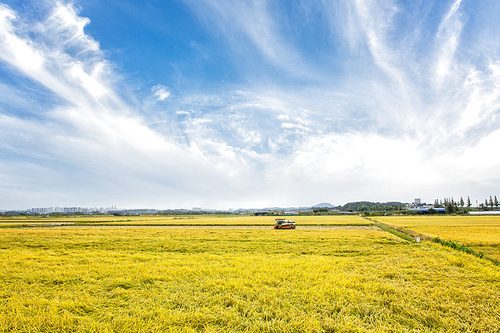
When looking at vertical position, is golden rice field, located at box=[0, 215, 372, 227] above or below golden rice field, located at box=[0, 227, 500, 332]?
below

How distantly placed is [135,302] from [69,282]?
339cm

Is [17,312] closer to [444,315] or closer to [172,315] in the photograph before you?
[172,315]

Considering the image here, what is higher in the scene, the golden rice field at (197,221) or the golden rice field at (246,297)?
the golden rice field at (246,297)

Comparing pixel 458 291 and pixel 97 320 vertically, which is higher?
pixel 97 320

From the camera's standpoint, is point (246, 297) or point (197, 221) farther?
point (197, 221)

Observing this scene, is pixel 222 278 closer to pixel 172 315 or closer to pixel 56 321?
pixel 172 315

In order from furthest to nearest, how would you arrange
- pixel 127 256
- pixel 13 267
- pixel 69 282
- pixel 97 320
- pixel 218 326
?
pixel 127 256 < pixel 13 267 < pixel 69 282 < pixel 97 320 < pixel 218 326

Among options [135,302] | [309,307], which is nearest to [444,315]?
[309,307]

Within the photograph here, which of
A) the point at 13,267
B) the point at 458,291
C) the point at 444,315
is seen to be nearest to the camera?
the point at 444,315

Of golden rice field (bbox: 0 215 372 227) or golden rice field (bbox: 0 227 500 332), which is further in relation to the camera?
golden rice field (bbox: 0 215 372 227)

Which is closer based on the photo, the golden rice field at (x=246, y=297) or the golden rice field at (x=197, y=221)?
the golden rice field at (x=246, y=297)

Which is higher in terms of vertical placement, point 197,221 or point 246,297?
point 246,297

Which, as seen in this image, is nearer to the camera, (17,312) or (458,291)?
(17,312)

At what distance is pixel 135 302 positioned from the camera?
17.4 ft
